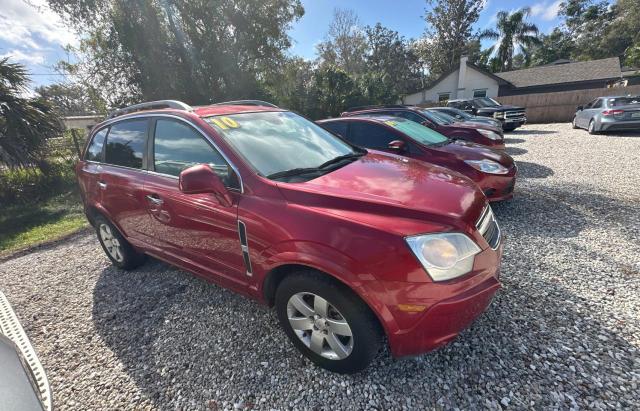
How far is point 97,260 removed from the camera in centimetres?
412

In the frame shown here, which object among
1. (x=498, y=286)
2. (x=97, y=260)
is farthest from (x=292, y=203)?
(x=97, y=260)

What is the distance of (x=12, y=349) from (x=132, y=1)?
17237 mm

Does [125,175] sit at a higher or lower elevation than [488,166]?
higher

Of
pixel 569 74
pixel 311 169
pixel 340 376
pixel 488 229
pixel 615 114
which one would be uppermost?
pixel 569 74

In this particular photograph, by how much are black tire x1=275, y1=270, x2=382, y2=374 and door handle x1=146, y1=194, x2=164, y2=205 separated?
4.62 feet

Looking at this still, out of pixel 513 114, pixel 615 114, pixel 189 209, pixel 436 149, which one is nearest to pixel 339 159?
pixel 189 209

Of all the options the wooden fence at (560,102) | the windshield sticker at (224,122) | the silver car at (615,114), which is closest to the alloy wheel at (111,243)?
the windshield sticker at (224,122)

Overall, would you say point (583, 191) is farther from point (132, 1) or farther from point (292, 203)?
point (132, 1)

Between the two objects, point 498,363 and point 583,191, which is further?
point 583,191

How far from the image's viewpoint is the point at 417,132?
5.00 meters

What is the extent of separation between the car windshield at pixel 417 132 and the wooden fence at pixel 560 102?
56.6ft

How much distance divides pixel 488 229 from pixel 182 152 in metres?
2.48

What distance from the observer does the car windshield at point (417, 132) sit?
4.75 meters

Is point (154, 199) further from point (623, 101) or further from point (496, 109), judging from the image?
point (496, 109)
